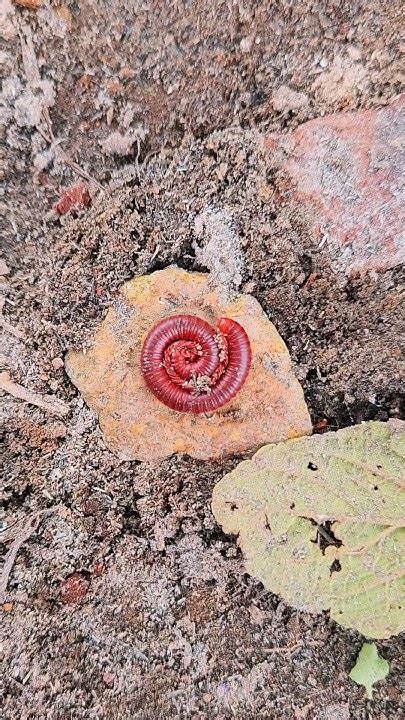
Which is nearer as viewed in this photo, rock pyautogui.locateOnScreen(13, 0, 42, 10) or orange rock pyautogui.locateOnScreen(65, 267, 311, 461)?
rock pyautogui.locateOnScreen(13, 0, 42, 10)

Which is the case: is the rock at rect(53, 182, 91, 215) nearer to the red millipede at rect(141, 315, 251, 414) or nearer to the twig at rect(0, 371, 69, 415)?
A: the red millipede at rect(141, 315, 251, 414)

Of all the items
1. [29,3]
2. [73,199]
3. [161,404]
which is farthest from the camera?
[161,404]

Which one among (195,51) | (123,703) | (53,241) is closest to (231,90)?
(195,51)

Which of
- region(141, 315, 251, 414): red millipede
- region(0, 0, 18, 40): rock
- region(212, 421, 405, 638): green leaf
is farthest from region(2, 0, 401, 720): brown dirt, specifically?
region(141, 315, 251, 414): red millipede

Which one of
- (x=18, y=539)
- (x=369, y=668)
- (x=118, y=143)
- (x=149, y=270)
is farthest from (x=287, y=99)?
(x=369, y=668)

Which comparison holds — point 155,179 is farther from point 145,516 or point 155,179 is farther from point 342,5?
point 145,516

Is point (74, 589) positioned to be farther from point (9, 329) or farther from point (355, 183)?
point (355, 183)
